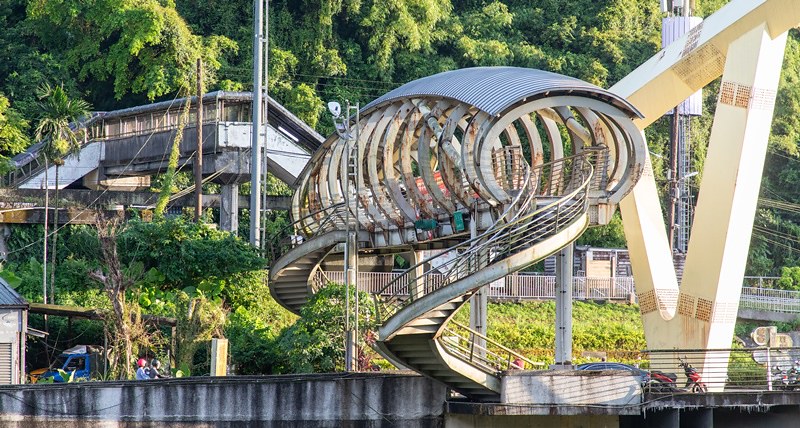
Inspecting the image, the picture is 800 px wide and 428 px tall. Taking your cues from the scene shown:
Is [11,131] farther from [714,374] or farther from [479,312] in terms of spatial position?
[714,374]

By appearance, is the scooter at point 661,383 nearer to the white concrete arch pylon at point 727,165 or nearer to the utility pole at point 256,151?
the white concrete arch pylon at point 727,165

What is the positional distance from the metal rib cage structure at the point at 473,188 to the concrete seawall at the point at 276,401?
2.86 ft

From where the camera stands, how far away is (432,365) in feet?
99.5

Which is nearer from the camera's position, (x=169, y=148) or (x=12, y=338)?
(x=12, y=338)

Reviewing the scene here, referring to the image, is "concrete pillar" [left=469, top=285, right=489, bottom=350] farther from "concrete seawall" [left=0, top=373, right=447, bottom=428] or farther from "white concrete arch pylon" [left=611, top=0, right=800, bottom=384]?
"white concrete arch pylon" [left=611, top=0, right=800, bottom=384]

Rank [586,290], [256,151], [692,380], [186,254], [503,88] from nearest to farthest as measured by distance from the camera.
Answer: [692,380]
[503,88]
[186,254]
[256,151]
[586,290]

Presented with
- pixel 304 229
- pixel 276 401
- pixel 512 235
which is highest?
pixel 304 229

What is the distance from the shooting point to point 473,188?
1218 inches

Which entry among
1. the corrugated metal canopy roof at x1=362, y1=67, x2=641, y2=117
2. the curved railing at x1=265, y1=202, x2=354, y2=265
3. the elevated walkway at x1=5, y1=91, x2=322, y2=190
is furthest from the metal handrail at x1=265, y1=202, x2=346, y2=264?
the corrugated metal canopy roof at x1=362, y1=67, x2=641, y2=117

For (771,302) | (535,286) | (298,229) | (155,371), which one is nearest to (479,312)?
(155,371)

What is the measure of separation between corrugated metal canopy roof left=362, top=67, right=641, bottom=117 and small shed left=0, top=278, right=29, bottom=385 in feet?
35.0

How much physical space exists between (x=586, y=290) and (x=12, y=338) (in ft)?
82.8

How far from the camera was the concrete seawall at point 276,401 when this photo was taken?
101ft

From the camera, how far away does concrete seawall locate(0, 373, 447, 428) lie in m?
30.9
